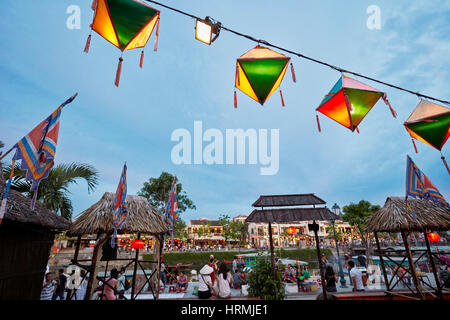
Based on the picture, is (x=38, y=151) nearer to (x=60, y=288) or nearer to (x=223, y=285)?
(x=223, y=285)

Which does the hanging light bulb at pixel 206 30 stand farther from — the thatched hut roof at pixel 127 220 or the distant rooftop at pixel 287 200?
the distant rooftop at pixel 287 200

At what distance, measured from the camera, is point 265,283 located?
7.37 meters

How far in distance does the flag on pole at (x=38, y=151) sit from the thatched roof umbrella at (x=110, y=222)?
371 centimetres

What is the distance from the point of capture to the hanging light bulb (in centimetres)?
345

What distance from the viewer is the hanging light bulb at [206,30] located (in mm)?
3449

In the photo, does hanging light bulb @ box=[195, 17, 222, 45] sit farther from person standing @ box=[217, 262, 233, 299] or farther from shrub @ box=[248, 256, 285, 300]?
shrub @ box=[248, 256, 285, 300]

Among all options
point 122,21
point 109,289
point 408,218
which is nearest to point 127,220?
point 109,289

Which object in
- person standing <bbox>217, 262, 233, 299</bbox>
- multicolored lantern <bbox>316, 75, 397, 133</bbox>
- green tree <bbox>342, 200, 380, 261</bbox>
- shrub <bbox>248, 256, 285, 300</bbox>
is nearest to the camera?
multicolored lantern <bbox>316, 75, 397, 133</bbox>

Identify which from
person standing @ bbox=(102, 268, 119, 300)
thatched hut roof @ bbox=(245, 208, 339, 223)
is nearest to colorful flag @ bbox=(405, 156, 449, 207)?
thatched hut roof @ bbox=(245, 208, 339, 223)

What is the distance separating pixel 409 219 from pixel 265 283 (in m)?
5.47

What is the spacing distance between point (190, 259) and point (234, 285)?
1008 inches

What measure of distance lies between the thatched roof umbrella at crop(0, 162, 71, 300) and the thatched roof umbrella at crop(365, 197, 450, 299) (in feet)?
33.4

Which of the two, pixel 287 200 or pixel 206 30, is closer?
pixel 206 30

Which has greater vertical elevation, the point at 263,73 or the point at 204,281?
the point at 263,73
